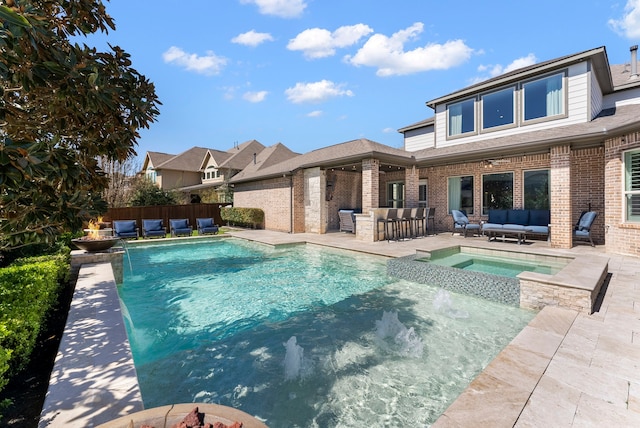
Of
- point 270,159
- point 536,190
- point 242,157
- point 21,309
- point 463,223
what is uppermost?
point 242,157

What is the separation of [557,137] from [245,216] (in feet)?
51.9

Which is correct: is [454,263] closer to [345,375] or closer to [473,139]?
[345,375]

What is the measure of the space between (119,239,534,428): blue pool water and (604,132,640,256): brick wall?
5836 millimetres

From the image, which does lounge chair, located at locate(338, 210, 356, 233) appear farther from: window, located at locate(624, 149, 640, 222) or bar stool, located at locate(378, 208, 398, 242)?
window, located at locate(624, 149, 640, 222)

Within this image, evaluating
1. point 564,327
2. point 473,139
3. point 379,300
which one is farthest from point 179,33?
point 473,139

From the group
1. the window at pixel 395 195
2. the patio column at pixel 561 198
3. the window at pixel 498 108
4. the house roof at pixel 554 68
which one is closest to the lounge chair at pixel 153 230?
the window at pixel 395 195

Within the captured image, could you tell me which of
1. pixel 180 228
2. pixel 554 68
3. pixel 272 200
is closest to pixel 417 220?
pixel 554 68

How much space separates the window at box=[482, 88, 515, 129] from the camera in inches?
478

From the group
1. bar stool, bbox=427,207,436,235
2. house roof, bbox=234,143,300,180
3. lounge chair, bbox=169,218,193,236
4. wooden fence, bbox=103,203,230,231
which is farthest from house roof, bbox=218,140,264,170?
bar stool, bbox=427,207,436,235

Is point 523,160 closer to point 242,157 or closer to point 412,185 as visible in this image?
point 412,185

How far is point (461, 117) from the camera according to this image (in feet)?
44.9

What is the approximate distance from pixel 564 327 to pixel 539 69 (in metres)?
11.2

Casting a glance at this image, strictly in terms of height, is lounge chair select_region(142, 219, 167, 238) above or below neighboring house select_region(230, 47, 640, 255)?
below

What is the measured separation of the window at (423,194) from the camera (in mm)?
15086
